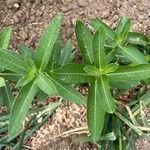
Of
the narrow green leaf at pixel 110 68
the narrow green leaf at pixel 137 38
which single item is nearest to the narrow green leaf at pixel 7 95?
the narrow green leaf at pixel 110 68

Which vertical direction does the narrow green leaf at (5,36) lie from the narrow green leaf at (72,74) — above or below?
above

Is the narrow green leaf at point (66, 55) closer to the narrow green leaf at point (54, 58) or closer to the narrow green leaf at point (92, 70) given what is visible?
the narrow green leaf at point (54, 58)

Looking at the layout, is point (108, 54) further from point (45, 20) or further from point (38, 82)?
point (45, 20)

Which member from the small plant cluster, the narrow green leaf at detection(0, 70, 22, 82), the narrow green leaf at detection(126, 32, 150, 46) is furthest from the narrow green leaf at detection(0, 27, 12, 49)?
the narrow green leaf at detection(126, 32, 150, 46)

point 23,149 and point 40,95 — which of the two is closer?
point 40,95

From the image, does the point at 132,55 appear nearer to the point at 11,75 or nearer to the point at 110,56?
the point at 110,56

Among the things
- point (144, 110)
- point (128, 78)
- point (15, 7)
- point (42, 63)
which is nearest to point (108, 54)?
point (128, 78)

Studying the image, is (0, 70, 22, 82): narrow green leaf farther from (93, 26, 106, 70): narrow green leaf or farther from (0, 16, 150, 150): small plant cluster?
(93, 26, 106, 70): narrow green leaf
